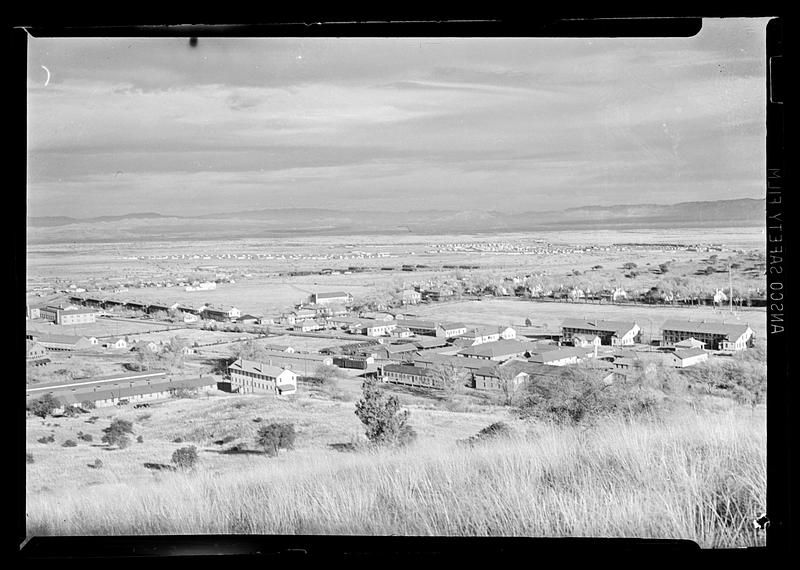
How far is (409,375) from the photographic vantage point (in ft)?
6.27

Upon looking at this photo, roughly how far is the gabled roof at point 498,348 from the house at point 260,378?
531 millimetres

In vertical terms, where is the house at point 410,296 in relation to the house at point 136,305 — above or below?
above

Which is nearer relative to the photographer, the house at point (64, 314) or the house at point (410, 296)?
the house at point (64, 314)

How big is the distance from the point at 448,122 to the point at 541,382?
82 cm

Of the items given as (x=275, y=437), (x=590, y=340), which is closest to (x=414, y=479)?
(x=275, y=437)

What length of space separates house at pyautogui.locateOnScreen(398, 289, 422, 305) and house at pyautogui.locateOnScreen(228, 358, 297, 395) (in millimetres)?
398

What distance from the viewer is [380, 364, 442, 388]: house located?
75.1 inches

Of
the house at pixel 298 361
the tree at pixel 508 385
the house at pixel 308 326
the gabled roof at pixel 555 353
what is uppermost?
the house at pixel 308 326

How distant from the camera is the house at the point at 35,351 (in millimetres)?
1826

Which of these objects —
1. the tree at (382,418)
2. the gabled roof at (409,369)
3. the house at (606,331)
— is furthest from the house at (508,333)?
the tree at (382,418)

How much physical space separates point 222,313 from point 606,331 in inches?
45.0

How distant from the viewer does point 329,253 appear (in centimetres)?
192

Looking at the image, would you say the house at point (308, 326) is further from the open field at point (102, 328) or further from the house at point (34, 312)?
the house at point (34, 312)
